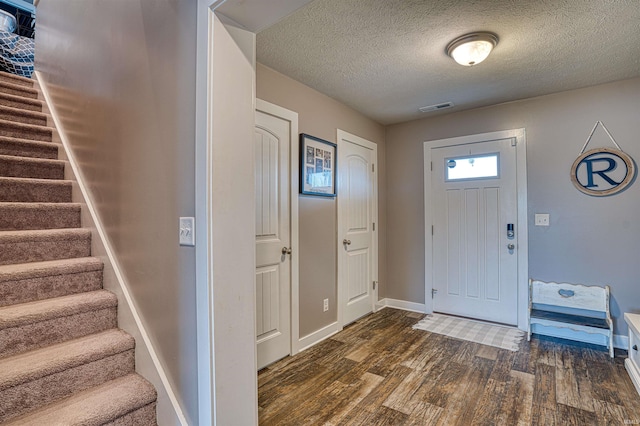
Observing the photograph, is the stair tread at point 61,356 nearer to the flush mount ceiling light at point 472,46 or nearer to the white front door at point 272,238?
the white front door at point 272,238

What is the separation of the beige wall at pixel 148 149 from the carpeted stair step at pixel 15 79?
1330 millimetres

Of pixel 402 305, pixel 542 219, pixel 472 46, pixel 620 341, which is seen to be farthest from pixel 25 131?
pixel 620 341

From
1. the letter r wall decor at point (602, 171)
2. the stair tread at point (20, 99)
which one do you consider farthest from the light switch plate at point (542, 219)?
the stair tread at point (20, 99)

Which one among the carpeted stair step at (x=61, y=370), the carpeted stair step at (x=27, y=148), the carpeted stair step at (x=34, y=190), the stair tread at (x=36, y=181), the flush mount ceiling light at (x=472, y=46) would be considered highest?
the flush mount ceiling light at (x=472, y=46)

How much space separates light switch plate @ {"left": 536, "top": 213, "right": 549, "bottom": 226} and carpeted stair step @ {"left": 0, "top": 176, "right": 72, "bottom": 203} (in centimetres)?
412

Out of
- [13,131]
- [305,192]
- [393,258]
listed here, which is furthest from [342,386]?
[13,131]

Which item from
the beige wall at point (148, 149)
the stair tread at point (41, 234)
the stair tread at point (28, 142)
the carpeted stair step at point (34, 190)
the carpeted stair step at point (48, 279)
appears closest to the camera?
the beige wall at point (148, 149)

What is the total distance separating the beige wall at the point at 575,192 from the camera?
2.81 meters

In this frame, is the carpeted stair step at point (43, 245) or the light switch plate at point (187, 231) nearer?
the light switch plate at point (187, 231)

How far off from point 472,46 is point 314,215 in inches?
71.5

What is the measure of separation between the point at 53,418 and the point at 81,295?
26.0 inches

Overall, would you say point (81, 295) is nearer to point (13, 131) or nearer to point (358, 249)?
point (13, 131)

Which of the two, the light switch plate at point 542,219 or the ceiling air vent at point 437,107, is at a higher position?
the ceiling air vent at point 437,107

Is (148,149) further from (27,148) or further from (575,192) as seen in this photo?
(575,192)
